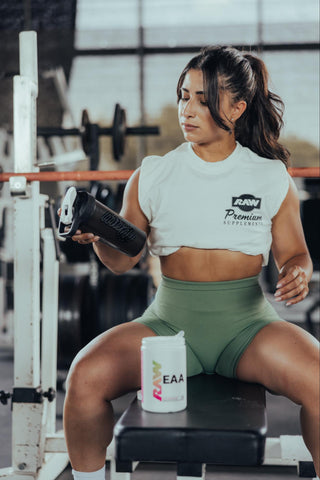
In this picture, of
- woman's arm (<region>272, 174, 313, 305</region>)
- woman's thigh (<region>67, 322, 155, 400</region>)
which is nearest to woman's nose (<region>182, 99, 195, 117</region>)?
woman's arm (<region>272, 174, 313, 305</region>)

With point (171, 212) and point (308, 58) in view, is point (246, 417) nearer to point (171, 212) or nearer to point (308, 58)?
point (171, 212)

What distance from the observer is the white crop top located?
155cm

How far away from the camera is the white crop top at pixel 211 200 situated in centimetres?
155

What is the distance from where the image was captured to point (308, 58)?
7523 mm

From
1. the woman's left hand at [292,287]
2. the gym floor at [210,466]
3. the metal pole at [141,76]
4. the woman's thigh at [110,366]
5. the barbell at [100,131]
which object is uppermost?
the metal pole at [141,76]

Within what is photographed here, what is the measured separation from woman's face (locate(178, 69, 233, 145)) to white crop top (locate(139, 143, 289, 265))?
0.08 metres

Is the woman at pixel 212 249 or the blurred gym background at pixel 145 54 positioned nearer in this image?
the woman at pixel 212 249

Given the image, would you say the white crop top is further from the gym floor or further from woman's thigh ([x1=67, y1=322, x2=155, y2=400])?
the gym floor

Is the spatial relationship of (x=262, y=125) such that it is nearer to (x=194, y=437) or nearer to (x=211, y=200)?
(x=211, y=200)

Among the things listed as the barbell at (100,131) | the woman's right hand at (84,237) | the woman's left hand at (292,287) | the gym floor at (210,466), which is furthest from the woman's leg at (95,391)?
the barbell at (100,131)

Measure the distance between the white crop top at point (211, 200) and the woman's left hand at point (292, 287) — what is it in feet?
0.61

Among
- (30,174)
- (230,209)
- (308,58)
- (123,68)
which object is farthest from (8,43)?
(230,209)

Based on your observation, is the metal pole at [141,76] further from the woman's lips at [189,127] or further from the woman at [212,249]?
the woman's lips at [189,127]

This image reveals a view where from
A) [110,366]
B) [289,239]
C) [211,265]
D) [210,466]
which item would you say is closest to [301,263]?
[289,239]
